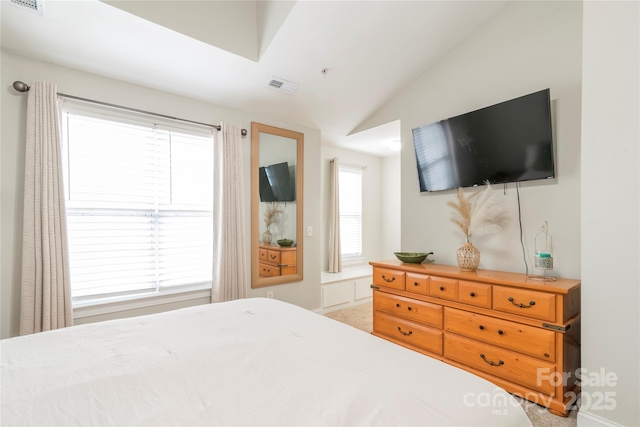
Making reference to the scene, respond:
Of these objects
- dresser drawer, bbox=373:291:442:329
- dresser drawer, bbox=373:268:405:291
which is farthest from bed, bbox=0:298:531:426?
dresser drawer, bbox=373:268:405:291

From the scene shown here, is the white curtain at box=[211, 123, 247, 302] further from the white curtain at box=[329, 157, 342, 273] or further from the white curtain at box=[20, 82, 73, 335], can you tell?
the white curtain at box=[329, 157, 342, 273]

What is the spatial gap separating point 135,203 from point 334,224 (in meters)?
2.75

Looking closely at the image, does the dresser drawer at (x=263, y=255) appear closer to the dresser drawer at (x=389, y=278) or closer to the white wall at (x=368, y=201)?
the dresser drawer at (x=389, y=278)

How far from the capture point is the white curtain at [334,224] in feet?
15.1

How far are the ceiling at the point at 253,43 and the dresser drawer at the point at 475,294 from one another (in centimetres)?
220

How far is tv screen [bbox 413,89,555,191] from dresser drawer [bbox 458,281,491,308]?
92 centimetres

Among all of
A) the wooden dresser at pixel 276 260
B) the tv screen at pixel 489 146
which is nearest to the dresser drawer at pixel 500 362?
the tv screen at pixel 489 146

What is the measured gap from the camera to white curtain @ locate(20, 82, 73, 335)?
206cm

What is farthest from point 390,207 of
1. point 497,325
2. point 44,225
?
point 44,225

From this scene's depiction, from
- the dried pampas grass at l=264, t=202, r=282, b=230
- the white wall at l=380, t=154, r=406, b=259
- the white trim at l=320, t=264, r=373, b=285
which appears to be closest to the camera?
the dried pampas grass at l=264, t=202, r=282, b=230

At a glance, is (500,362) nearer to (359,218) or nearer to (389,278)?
(389,278)

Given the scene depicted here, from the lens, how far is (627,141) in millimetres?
1622

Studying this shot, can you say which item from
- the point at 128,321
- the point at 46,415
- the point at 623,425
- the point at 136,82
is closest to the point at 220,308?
the point at 128,321

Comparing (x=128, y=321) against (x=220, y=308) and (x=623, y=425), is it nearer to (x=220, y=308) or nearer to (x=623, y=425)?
(x=220, y=308)
